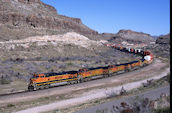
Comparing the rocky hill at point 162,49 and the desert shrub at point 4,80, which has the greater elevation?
the rocky hill at point 162,49

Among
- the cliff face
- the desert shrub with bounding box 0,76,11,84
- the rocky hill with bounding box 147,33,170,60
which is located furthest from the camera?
the rocky hill with bounding box 147,33,170,60

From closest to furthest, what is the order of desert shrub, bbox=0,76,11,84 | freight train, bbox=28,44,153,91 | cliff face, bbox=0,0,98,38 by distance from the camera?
freight train, bbox=28,44,153,91 < desert shrub, bbox=0,76,11,84 < cliff face, bbox=0,0,98,38

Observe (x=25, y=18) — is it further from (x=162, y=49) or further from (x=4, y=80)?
(x=162, y=49)

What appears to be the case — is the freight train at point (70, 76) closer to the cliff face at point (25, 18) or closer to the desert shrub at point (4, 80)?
the desert shrub at point (4, 80)

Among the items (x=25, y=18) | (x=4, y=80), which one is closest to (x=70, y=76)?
(x=4, y=80)

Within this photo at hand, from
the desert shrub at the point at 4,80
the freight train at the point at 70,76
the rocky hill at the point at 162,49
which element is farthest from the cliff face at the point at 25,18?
the rocky hill at the point at 162,49

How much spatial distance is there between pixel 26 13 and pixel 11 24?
11962 mm

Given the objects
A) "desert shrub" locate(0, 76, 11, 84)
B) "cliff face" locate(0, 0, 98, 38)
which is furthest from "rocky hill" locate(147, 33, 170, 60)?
"desert shrub" locate(0, 76, 11, 84)

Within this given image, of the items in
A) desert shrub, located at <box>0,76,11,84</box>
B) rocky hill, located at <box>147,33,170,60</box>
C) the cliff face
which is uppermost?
the cliff face

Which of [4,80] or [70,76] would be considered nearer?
[70,76]

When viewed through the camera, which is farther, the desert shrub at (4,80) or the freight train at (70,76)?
the desert shrub at (4,80)

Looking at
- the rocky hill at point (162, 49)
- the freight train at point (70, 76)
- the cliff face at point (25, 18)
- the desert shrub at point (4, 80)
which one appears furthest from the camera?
the rocky hill at point (162, 49)

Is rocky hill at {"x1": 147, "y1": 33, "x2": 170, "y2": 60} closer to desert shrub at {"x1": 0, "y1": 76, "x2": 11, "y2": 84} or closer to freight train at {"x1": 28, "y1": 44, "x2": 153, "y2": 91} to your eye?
freight train at {"x1": 28, "y1": 44, "x2": 153, "y2": 91}

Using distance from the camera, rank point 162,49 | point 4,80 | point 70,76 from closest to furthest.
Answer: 1. point 70,76
2. point 4,80
3. point 162,49
